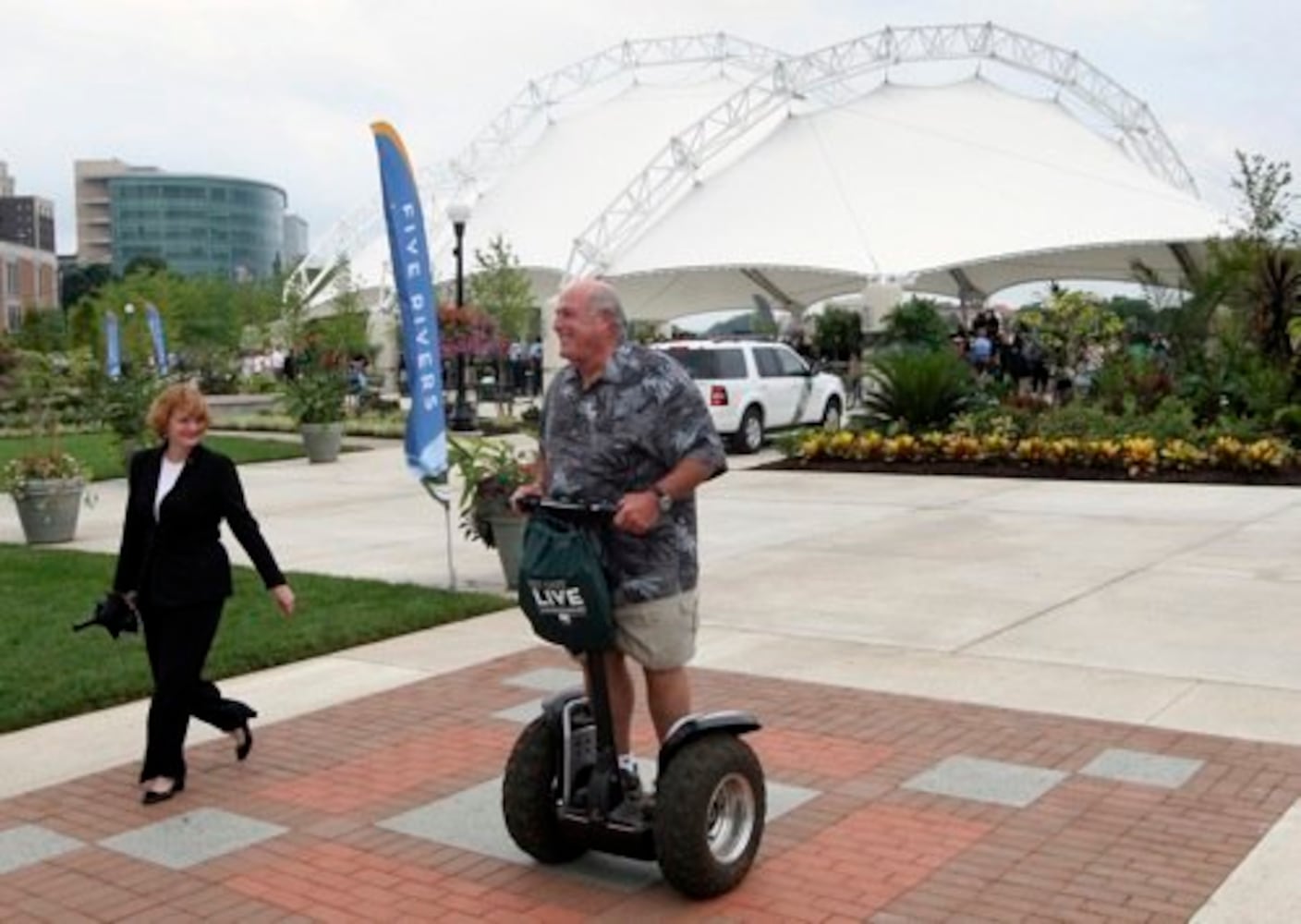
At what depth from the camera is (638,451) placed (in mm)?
4668

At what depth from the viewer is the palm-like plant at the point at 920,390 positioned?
20516mm

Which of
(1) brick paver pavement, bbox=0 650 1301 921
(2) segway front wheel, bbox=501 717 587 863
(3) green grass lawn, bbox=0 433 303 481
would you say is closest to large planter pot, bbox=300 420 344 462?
(3) green grass lawn, bbox=0 433 303 481

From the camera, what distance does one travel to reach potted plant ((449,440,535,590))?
10383 millimetres

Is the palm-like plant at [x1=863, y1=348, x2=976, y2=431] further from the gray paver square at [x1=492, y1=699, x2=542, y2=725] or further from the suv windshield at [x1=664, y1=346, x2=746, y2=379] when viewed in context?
the gray paver square at [x1=492, y1=699, x2=542, y2=725]

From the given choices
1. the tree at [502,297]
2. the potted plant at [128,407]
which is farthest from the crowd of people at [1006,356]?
the potted plant at [128,407]

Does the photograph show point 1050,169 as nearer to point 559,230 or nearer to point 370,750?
point 559,230

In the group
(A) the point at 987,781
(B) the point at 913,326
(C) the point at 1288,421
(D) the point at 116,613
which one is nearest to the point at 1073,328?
(C) the point at 1288,421

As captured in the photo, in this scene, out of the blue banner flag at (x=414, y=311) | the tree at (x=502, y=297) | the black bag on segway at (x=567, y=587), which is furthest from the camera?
the tree at (x=502, y=297)

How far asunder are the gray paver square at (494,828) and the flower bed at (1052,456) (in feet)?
42.4

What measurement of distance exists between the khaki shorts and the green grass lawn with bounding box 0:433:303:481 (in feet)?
56.9

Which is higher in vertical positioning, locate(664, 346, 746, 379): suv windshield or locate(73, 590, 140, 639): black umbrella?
locate(664, 346, 746, 379): suv windshield

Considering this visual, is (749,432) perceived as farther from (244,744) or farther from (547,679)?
(244,744)

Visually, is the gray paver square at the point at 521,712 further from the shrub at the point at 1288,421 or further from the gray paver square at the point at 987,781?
the shrub at the point at 1288,421

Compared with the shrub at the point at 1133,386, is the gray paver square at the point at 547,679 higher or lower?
lower
